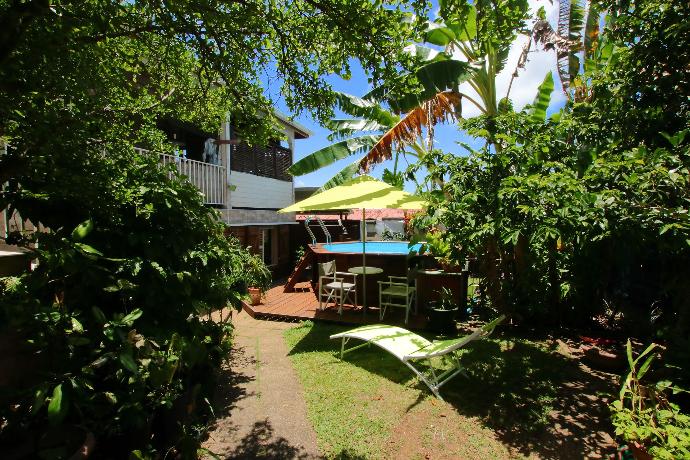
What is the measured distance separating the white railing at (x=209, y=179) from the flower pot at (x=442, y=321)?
6899 mm

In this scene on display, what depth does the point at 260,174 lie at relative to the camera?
15.2 metres

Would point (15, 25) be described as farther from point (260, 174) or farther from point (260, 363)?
point (260, 174)

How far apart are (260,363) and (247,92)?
14.6 feet

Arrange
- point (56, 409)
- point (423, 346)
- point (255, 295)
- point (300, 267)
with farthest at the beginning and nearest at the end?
point (300, 267) < point (255, 295) < point (423, 346) < point (56, 409)

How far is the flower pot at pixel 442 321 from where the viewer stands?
7402 millimetres

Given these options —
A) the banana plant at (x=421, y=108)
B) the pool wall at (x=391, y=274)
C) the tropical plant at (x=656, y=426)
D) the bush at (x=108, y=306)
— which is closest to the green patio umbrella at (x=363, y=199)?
the banana plant at (x=421, y=108)

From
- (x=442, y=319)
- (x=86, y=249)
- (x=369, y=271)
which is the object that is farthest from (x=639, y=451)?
(x=369, y=271)

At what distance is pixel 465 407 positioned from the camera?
4.73 metres

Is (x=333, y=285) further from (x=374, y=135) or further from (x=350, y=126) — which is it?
(x=350, y=126)

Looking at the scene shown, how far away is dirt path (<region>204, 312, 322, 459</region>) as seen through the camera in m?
3.90

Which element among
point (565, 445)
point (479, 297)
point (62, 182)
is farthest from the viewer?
point (479, 297)

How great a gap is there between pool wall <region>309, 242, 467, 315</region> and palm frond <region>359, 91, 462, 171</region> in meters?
2.99

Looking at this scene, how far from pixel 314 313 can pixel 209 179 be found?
17.5 feet

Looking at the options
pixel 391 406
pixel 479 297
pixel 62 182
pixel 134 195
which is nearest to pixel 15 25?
pixel 62 182
